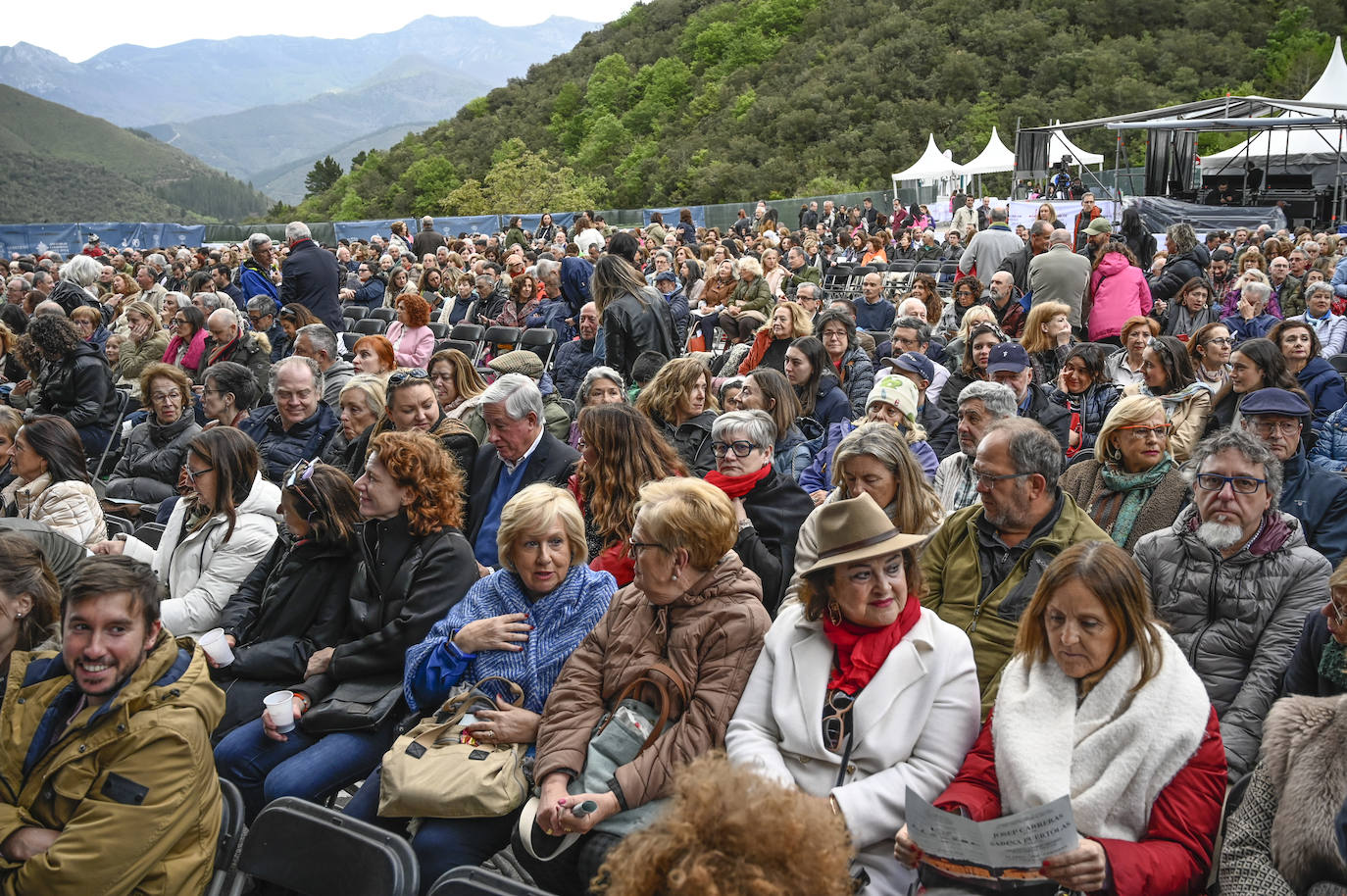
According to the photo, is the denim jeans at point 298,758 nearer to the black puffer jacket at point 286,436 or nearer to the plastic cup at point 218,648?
the plastic cup at point 218,648

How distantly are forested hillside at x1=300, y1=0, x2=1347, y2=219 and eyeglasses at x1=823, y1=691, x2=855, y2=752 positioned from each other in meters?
35.3

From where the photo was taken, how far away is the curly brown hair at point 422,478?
345 centimetres

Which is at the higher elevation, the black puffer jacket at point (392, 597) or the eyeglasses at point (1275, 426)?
the eyeglasses at point (1275, 426)

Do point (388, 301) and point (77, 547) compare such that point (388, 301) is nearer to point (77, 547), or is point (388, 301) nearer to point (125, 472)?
point (125, 472)

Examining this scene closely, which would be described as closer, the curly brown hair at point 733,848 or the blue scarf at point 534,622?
the curly brown hair at point 733,848

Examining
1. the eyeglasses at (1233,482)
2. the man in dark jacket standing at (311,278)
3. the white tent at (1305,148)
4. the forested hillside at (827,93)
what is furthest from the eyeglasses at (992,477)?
the forested hillside at (827,93)

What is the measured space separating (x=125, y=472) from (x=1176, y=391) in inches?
243

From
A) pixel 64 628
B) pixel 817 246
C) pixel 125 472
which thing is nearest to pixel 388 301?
pixel 817 246

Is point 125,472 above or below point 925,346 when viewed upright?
below

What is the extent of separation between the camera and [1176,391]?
5.29m

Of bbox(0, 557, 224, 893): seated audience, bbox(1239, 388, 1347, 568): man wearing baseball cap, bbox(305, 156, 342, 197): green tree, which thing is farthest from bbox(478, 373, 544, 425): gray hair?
bbox(305, 156, 342, 197): green tree

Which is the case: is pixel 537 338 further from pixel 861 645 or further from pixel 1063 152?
pixel 1063 152

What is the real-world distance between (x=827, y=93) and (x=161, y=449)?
138 feet

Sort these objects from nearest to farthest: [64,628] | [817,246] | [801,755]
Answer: [801,755] < [64,628] < [817,246]
